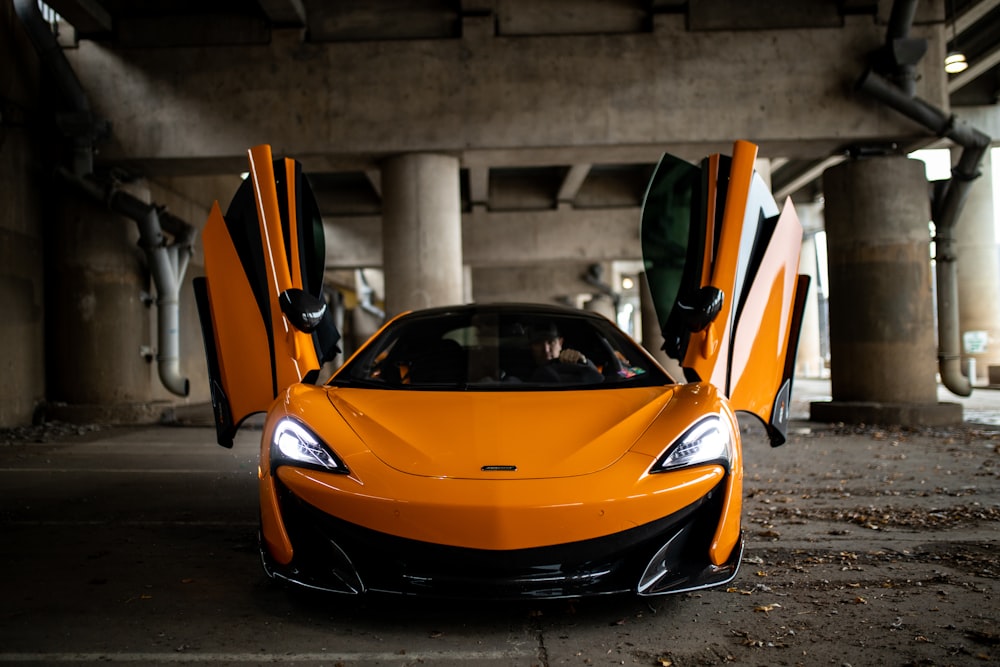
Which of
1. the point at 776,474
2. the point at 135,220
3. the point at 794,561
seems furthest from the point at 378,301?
the point at 794,561

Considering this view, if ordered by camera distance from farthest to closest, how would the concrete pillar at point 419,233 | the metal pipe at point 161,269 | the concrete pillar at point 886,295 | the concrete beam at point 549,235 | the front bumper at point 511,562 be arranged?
the concrete beam at point 549,235
the metal pipe at point 161,269
the concrete pillar at point 419,233
the concrete pillar at point 886,295
the front bumper at point 511,562

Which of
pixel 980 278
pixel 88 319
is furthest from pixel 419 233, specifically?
pixel 980 278

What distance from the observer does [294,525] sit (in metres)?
2.52

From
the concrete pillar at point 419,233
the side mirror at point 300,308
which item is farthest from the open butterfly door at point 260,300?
the concrete pillar at point 419,233

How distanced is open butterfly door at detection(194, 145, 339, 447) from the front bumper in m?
1.28

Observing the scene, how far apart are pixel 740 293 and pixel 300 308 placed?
6.99ft

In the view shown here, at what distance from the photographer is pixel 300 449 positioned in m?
2.62

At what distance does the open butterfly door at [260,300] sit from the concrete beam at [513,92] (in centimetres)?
593

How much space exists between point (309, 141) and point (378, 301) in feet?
82.3

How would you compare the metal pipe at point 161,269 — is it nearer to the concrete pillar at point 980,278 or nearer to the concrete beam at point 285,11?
the concrete beam at point 285,11

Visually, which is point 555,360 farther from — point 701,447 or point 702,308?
point 701,447

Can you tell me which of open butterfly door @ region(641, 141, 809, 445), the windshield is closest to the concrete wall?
the windshield

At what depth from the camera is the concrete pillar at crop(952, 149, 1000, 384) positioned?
Answer: 70.3ft

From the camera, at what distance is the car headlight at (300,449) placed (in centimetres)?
254
